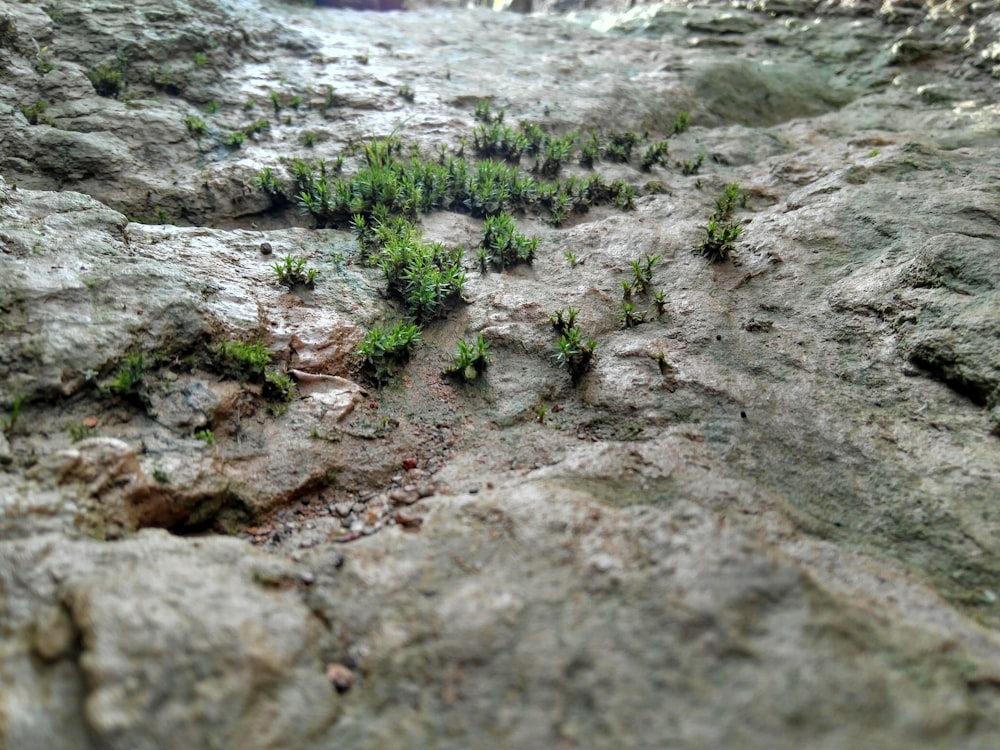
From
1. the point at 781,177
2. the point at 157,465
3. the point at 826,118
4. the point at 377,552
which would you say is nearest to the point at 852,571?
the point at 377,552

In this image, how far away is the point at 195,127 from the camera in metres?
7.23

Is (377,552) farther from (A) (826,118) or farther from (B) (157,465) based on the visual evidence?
(A) (826,118)

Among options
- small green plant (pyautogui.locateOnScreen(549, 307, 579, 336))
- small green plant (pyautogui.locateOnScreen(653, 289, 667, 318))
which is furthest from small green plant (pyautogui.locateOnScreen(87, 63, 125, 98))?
small green plant (pyautogui.locateOnScreen(653, 289, 667, 318))

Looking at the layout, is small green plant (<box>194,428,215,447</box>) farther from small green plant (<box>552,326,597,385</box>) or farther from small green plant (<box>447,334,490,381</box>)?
small green plant (<box>552,326,597,385</box>)

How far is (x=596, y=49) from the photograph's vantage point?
479 inches

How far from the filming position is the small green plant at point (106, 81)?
7.30 m

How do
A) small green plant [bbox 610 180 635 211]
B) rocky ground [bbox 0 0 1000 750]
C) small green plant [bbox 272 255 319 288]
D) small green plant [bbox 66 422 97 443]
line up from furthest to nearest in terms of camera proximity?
small green plant [bbox 610 180 635 211]
small green plant [bbox 272 255 319 288]
small green plant [bbox 66 422 97 443]
rocky ground [bbox 0 0 1000 750]

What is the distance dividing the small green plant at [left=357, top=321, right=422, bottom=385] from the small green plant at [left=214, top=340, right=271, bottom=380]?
0.86 m

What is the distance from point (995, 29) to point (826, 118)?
139 inches

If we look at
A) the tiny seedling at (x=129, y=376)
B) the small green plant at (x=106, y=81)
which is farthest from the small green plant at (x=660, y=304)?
the small green plant at (x=106, y=81)

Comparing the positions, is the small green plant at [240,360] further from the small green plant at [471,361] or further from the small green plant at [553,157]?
the small green plant at [553,157]

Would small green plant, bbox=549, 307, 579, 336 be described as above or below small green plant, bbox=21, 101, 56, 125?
below

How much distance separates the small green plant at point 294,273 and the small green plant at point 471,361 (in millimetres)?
1651

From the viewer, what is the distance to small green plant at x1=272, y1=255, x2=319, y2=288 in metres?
5.54
